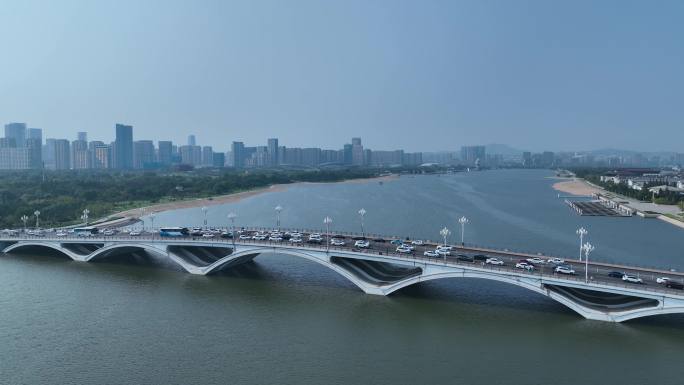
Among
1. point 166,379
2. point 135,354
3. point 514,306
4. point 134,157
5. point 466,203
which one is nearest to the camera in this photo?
point 166,379

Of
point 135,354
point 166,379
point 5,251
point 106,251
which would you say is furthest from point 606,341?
point 5,251

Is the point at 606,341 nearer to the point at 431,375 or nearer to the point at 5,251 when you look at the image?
the point at 431,375

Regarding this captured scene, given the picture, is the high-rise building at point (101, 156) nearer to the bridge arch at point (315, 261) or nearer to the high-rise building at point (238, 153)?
the high-rise building at point (238, 153)

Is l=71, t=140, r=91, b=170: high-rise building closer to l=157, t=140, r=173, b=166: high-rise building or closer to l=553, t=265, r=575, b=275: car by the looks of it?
l=157, t=140, r=173, b=166: high-rise building

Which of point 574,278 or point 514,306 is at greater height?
point 574,278

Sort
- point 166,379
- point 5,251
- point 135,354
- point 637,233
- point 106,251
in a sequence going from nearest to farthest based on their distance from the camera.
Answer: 1. point 166,379
2. point 135,354
3. point 106,251
4. point 5,251
5. point 637,233

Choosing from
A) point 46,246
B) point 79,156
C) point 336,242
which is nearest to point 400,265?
point 336,242
